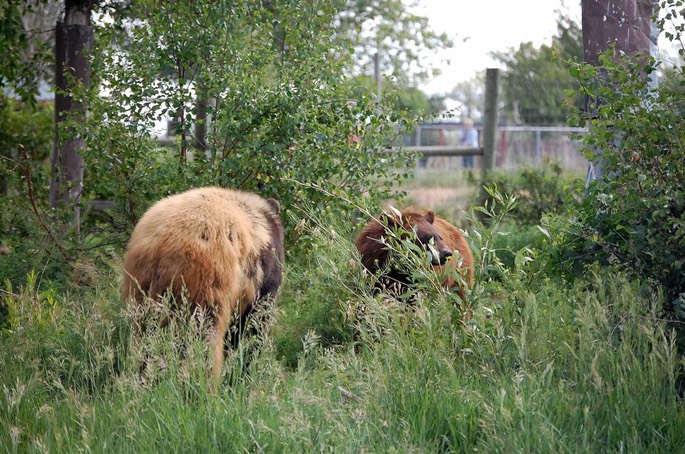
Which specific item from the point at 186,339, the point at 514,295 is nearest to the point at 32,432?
the point at 186,339

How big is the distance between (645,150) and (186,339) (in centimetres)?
270

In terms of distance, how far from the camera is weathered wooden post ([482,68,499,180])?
14164mm

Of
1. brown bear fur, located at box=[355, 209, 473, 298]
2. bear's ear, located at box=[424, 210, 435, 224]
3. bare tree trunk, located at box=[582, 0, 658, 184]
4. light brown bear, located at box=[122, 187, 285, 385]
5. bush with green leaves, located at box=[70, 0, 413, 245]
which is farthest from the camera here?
bush with green leaves, located at box=[70, 0, 413, 245]

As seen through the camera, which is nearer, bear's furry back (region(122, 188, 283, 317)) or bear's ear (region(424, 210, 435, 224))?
bear's furry back (region(122, 188, 283, 317))

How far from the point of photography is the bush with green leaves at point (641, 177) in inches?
187

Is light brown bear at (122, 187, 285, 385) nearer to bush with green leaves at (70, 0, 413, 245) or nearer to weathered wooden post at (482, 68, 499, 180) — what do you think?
bush with green leaves at (70, 0, 413, 245)

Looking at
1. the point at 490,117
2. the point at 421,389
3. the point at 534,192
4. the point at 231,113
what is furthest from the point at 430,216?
the point at 490,117

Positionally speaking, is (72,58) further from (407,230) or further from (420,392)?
(420,392)

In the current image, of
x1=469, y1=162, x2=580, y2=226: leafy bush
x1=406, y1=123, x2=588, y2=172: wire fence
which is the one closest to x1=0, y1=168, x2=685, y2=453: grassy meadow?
x1=469, y1=162, x2=580, y2=226: leafy bush

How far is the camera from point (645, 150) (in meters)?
4.94

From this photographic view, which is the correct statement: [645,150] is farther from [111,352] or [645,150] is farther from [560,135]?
[560,135]

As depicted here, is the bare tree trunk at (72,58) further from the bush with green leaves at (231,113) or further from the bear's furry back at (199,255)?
the bear's furry back at (199,255)

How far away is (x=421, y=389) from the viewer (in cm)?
436

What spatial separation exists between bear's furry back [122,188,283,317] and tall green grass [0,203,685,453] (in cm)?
27
